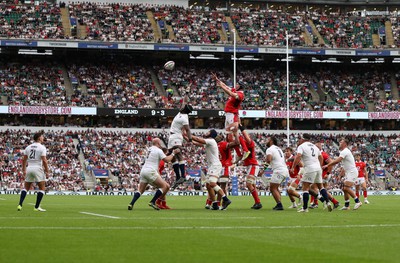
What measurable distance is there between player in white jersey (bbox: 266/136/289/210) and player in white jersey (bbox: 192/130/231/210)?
2108mm

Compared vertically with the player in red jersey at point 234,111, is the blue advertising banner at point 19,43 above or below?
above

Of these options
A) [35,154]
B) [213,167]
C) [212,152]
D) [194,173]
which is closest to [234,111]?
[212,152]

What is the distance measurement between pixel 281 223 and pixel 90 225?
4.82m

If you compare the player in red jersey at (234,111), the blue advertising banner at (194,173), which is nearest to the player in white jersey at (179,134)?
the player in red jersey at (234,111)

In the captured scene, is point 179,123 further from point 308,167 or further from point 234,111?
point 308,167

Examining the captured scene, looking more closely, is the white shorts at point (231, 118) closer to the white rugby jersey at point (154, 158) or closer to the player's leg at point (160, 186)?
the white rugby jersey at point (154, 158)

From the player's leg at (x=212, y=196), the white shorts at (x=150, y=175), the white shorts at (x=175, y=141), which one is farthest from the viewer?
the white shorts at (x=175, y=141)

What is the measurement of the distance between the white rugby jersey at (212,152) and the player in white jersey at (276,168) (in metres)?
2.10

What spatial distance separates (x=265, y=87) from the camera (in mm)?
80812

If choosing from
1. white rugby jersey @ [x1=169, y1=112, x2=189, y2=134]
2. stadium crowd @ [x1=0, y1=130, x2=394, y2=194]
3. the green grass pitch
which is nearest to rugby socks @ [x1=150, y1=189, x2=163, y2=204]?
white rugby jersey @ [x1=169, y1=112, x2=189, y2=134]

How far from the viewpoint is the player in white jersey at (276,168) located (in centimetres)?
2547

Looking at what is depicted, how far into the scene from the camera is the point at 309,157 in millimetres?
24250

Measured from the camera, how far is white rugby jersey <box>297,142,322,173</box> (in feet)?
79.1

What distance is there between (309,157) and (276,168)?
174cm
